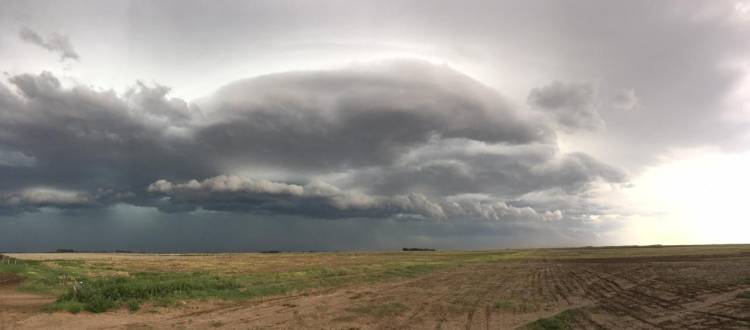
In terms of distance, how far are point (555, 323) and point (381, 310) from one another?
9513mm

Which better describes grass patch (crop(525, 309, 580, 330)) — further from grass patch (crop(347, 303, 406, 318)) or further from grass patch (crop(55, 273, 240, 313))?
grass patch (crop(55, 273, 240, 313))

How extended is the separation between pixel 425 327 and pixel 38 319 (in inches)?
752

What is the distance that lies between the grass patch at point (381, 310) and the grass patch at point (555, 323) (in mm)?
7297

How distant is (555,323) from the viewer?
2106cm

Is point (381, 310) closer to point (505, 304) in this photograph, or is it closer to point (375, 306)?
point (375, 306)

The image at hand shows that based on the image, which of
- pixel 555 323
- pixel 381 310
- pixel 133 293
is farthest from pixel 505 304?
pixel 133 293

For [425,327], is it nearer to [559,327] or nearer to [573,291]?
[559,327]

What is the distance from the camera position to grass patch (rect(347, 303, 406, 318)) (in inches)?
1001

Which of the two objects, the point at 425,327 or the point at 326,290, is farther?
the point at 326,290

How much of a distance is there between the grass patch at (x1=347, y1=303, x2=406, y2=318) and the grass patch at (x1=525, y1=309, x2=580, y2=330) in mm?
7297

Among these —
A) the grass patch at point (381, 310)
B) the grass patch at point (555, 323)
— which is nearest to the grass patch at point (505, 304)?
the grass patch at point (555, 323)

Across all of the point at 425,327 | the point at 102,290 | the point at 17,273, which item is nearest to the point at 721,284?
the point at 425,327

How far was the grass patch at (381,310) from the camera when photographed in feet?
83.4

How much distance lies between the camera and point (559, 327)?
2020cm
